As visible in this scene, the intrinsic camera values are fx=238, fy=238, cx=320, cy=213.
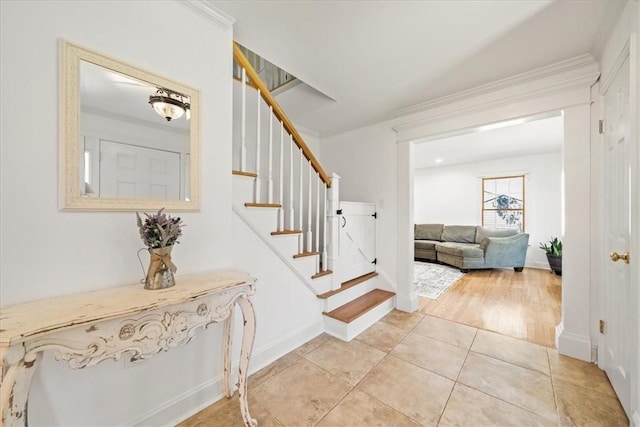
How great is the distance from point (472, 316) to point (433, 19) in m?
2.86

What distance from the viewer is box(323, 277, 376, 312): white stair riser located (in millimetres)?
2373

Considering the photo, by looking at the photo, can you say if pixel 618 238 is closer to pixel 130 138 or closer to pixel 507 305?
pixel 507 305

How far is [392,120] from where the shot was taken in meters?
2.94

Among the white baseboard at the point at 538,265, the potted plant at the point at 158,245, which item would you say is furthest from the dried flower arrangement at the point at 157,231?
the white baseboard at the point at 538,265

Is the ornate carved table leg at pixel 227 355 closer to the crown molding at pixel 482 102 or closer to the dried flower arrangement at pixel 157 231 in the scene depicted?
the dried flower arrangement at pixel 157 231

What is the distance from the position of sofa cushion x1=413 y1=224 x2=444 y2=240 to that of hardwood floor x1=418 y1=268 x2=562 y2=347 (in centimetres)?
171

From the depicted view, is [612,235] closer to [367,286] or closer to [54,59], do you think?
[367,286]

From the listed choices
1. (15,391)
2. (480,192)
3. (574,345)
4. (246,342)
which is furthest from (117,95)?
(480,192)

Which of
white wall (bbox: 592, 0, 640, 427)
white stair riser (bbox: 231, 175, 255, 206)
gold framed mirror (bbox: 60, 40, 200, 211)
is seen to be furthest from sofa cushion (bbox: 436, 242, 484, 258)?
gold framed mirror (bbox: 60, 40, 200, 211)

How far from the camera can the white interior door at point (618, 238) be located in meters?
1.35

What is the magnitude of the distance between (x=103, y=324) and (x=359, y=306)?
2111 mm

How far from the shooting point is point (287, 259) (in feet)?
6.48

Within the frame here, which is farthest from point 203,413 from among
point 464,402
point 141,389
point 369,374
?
point 464,402

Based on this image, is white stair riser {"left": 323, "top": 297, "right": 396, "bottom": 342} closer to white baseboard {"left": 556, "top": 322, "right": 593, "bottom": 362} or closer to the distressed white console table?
the distressed white console table
